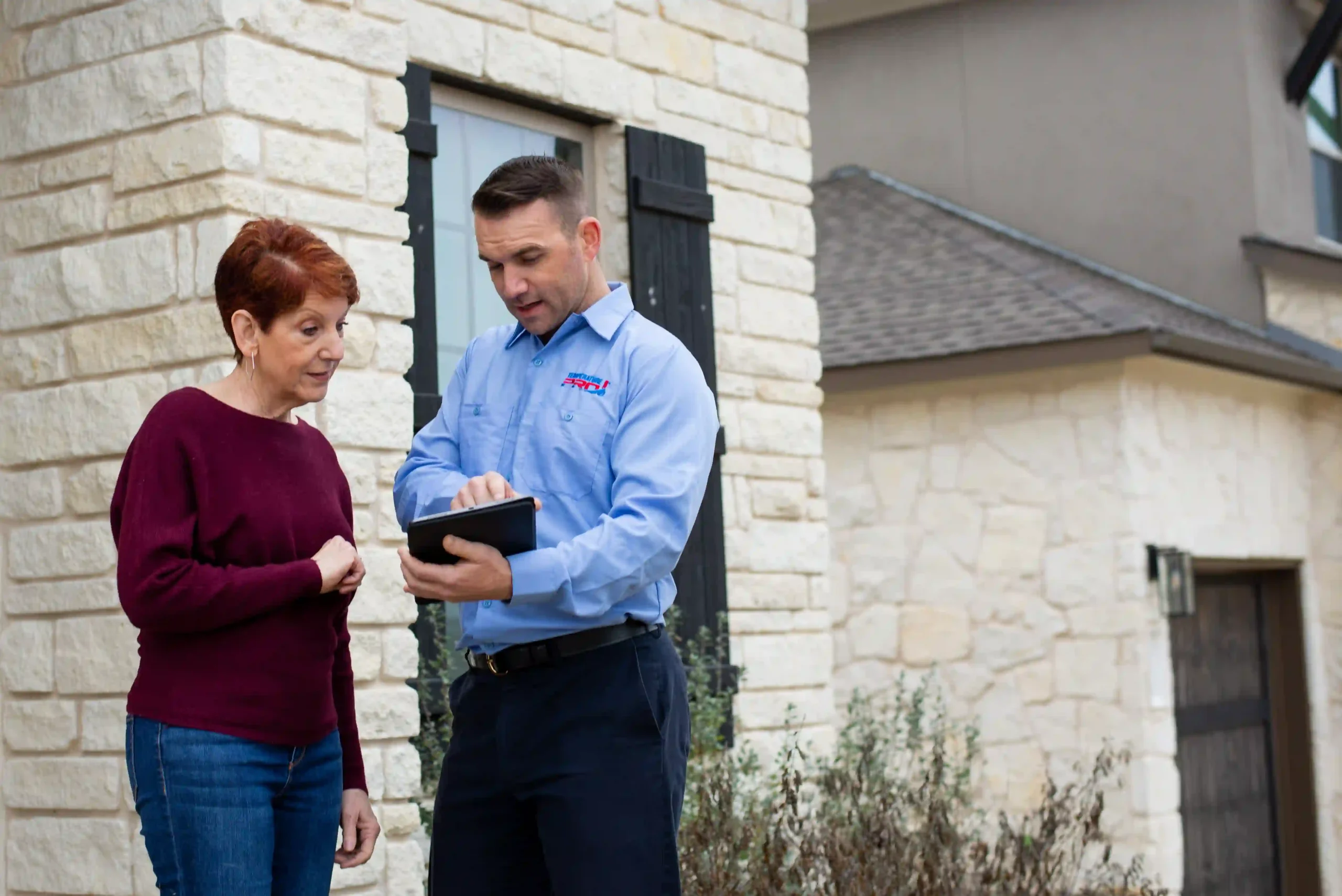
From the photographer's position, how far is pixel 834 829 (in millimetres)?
5422

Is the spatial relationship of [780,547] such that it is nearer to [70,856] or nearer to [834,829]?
[834,829]

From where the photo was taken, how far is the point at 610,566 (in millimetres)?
2807

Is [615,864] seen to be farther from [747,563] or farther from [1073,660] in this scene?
[1073,660]

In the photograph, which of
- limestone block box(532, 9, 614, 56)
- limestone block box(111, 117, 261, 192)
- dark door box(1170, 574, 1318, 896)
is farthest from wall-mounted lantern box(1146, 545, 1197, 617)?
limestone block box(111, 117, 261, 192)

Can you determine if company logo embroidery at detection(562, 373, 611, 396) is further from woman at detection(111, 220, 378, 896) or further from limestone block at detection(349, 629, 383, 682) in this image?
limestone block at detection(349, 629, 383, 682)

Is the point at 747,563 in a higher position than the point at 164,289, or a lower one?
lower

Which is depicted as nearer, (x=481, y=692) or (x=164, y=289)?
(x=481, y=692)

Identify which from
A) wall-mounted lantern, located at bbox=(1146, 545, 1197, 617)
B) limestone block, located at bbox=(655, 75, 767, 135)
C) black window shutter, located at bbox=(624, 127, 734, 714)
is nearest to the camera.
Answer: black window shutter, located at bbox=(624, 127, 734, 714)

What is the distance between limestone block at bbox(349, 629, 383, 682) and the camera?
14.9 ft

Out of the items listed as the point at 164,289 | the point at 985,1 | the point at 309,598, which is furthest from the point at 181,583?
the point at 985,1

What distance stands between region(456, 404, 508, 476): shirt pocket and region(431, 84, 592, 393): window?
2.11m

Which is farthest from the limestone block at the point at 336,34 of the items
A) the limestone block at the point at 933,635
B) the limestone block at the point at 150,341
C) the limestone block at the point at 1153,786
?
the limestone block at the point at 1153,786

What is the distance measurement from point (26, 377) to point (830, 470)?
5.50 meters

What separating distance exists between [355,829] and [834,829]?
2.58m
